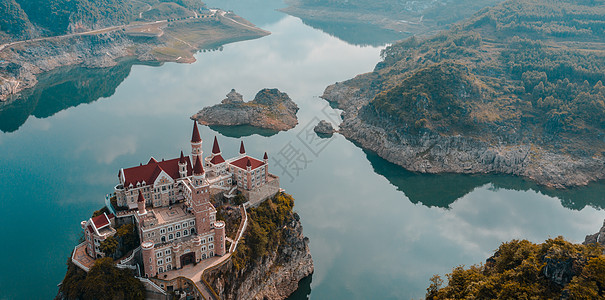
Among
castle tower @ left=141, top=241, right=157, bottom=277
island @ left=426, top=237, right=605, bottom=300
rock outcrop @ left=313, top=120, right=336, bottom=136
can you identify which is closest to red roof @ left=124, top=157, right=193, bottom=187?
castle tower @ left=141, top=241, right=157, bottom=277

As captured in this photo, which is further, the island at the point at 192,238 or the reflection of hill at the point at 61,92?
the reflection of hill at the point at 61,92

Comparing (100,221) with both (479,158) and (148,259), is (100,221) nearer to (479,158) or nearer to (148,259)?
(148,259)

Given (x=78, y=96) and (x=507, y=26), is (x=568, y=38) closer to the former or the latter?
(x=507, y=26)

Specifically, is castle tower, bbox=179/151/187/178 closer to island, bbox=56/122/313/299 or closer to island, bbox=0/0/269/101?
island, bbox=56/122/313/299

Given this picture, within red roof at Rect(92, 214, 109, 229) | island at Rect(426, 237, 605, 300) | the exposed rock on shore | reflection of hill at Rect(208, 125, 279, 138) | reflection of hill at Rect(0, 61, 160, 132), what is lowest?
reflection of hill at Rect(0, 61, 160, 132)

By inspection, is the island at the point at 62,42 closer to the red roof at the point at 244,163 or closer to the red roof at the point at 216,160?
the red roof at the point at 216,160

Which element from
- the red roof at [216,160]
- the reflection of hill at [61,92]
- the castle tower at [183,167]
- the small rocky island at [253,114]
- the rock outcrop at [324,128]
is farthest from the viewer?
the small rocky island at [253,114]

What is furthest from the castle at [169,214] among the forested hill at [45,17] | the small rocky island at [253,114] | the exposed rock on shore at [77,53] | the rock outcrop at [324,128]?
the forested hill at [45,17]
